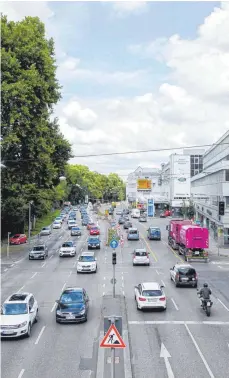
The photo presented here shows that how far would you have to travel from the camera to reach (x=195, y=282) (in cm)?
3109

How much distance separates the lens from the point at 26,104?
1564 inches

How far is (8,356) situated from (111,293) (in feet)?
42.4

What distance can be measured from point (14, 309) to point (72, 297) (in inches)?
130

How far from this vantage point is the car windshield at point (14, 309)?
20469 mm

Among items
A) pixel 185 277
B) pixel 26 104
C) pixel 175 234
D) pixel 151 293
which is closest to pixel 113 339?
pixel 151 293

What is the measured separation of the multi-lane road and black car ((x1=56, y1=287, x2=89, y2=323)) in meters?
0.36

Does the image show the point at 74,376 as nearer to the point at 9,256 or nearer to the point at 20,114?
the point at 20,114

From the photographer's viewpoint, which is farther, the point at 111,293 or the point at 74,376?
the point at 111,293

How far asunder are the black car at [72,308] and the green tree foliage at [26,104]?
58.0ft

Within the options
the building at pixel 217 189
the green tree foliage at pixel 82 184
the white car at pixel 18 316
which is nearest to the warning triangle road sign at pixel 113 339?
the white car at pixel 18 316

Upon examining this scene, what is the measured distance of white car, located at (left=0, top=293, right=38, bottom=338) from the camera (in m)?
19.2

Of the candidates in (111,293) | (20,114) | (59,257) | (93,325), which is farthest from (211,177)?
(93,325)

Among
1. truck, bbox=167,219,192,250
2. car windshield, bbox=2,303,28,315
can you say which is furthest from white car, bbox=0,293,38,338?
truck, bbox=167,219,192,250

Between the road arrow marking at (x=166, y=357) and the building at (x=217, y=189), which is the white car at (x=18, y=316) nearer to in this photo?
the road arrow marking at (x=166, y=357)
